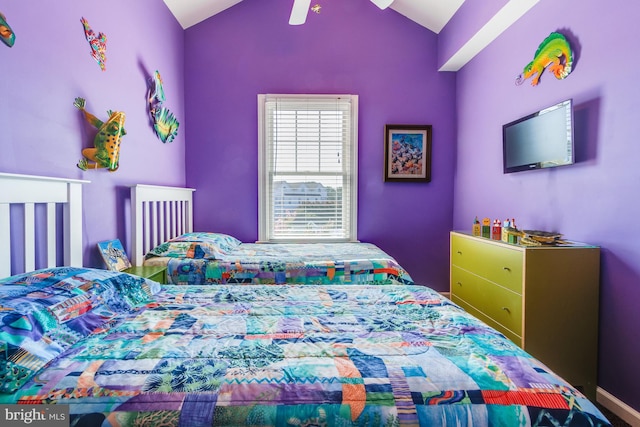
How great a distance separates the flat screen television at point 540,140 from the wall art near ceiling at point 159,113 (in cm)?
281

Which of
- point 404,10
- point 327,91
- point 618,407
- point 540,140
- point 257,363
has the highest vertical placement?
point 404,10

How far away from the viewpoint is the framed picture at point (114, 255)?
79.3 inches

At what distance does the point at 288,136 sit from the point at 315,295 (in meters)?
2.23

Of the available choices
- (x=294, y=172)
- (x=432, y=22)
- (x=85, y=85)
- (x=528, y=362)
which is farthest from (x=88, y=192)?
(x=432, y=22)

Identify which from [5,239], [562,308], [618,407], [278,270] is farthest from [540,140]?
[5,239]

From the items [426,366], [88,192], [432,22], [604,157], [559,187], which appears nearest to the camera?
[426,366]

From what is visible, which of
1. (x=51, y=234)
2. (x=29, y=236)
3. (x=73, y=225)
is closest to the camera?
(x=29, y=236)

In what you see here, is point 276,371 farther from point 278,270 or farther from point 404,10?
point 404,10

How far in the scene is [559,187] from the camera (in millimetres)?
2141

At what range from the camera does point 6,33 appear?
4.49 ft

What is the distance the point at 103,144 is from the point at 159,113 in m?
1.00

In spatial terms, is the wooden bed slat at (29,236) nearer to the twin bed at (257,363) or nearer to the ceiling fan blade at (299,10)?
the twin bed at (257,363)

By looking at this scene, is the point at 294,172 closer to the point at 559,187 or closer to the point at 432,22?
the point at 432,22

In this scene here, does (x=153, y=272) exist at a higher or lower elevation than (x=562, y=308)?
higher
